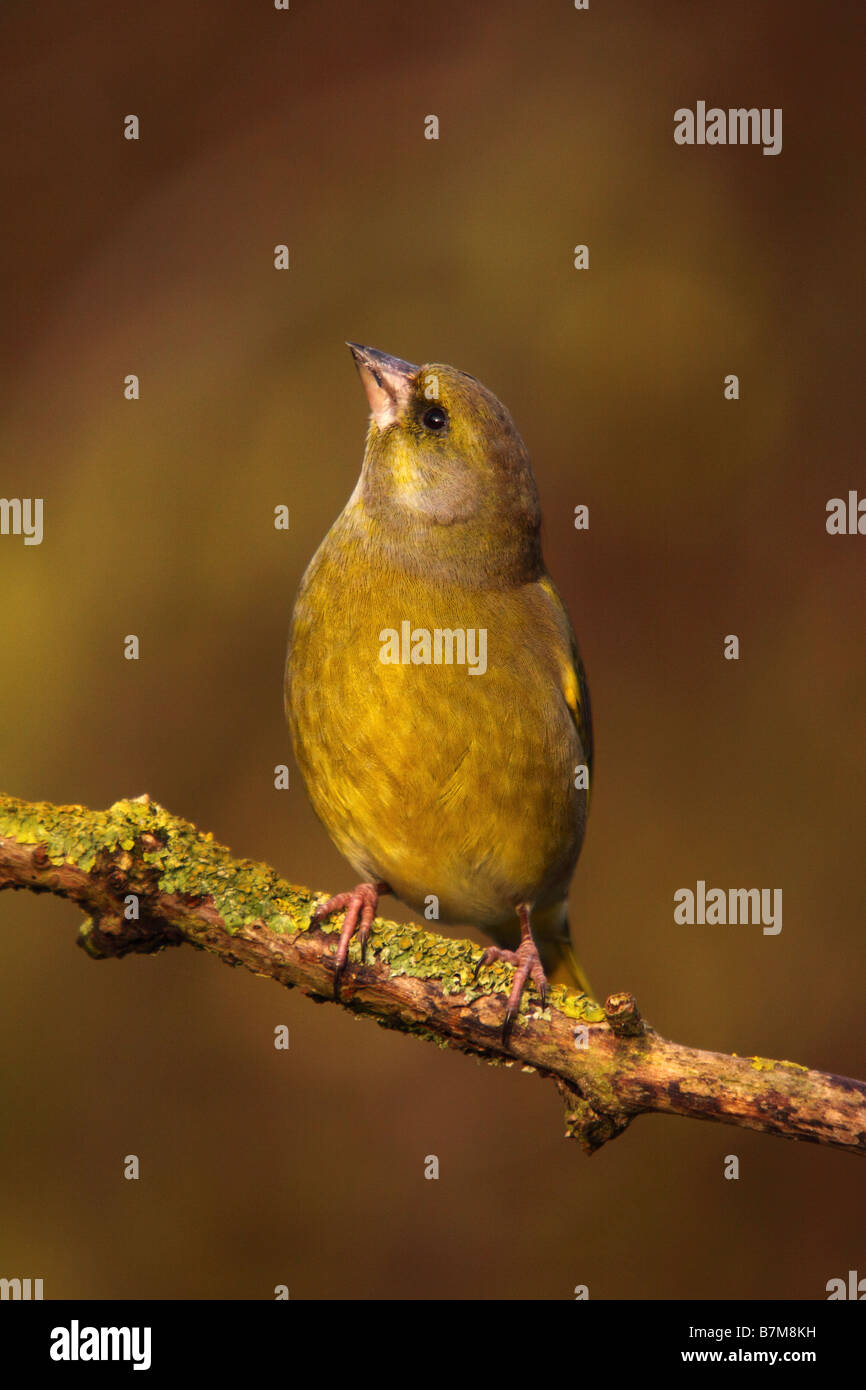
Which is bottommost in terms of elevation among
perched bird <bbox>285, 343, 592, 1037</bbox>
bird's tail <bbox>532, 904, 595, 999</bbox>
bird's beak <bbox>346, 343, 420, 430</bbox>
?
bird's tail <bbox>532, 904, 595, 999</bbox>

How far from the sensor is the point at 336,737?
354 centimetres

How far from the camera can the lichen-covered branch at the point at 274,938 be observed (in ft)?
10.2

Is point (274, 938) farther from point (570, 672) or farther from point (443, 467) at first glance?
point (443, 467)

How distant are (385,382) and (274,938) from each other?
1631mm

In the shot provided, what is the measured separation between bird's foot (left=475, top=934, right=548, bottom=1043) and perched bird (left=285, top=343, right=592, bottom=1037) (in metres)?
0.03

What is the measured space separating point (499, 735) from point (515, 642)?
29 centimetres

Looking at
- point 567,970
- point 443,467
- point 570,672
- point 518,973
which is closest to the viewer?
point 518,973

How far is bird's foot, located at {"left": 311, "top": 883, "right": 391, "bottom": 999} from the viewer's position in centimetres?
318

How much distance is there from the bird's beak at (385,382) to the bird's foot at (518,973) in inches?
60.8

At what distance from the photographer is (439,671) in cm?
348

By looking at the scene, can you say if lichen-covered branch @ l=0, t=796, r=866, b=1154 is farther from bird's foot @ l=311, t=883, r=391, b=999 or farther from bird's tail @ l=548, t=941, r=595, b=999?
bird's tail @ l=548, t=941, r=595, b=999
